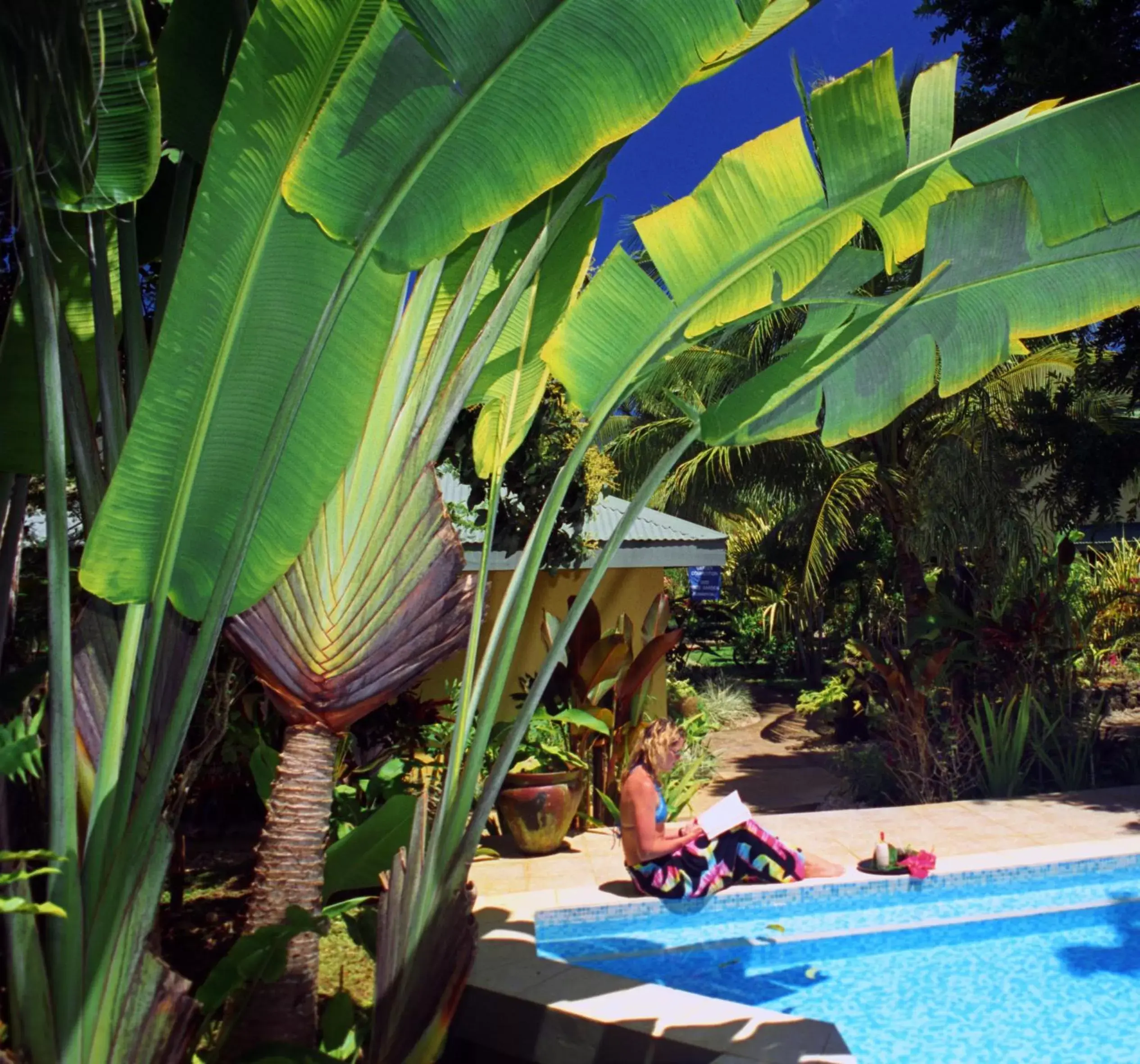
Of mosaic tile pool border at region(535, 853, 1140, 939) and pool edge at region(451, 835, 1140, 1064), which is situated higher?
mosaic tile pool border at region(535, 853, 1140, 939)

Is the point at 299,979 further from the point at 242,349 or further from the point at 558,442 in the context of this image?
the point at 558,442

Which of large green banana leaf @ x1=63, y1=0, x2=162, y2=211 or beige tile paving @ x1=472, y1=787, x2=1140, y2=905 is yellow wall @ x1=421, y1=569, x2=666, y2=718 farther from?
large green banana leaf @ x1=63, y1=0, x2=162, y2=211

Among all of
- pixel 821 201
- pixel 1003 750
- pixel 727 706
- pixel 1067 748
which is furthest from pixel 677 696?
pixel 821 201

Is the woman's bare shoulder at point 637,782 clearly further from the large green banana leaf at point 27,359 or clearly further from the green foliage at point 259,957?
the large green banana leaf at point 27,359

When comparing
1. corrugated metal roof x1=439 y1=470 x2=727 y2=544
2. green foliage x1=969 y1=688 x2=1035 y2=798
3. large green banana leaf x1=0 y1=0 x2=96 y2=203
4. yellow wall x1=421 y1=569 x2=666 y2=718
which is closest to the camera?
large green banana leaf x1=0 y1=0 x2=96 y2=203

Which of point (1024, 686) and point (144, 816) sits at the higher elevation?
point (1024, 686)

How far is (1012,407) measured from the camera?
40.3ft

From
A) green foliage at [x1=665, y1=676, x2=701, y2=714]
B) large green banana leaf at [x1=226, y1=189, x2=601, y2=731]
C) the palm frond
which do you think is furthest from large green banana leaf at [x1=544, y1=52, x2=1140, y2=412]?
green foliage at [x1=665, y1=676, x2=701, y2=714]

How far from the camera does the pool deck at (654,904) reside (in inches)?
156

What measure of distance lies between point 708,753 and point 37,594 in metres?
6.82

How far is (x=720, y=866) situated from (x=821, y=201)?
5.12 m

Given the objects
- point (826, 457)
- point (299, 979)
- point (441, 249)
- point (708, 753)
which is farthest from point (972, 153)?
point (826, 457)

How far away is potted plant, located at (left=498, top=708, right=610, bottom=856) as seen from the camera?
24.9ft

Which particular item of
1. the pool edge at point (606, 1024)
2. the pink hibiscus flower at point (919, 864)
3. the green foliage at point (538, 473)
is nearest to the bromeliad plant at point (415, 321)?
the pool edge at point (606, 1024)
